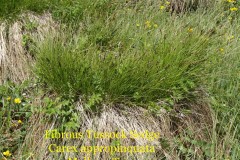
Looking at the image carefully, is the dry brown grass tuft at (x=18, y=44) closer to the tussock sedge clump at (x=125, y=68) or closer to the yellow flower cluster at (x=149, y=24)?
the tussock sedge clump at (x=125, y=68)

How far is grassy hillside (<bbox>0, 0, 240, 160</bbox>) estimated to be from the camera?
85.8 inches

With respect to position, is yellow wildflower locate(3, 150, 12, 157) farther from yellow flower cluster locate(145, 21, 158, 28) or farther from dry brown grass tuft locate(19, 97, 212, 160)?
yellow flower cluster locate(145, 21, 158, 28)

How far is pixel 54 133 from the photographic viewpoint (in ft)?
6.97

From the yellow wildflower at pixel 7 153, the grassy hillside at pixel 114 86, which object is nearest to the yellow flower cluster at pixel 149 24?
the grassy hillside at pixel 114 86

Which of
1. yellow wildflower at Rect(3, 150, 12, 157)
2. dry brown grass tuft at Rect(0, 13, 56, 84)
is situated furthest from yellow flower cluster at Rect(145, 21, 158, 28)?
yellow wildflower at Rect(3, 150, 12, 157)

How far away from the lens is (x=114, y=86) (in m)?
2.25

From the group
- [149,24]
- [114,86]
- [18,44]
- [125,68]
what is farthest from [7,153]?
[149,24]

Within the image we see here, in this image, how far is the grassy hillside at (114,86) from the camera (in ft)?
7.15

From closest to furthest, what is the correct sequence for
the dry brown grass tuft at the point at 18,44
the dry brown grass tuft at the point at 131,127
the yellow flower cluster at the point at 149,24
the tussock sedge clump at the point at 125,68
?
the dry brown grass tuft at the point at 131,127 < the tussock sedge clump at the point at 125,68 < the dry brown grass tuft at the point at 18,44 < the yellow flower cluster at the point at 149,24

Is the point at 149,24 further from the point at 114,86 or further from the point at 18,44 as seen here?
the point at 18,44

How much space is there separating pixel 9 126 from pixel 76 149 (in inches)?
19.1

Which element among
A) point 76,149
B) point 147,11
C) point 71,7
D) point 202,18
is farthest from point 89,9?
point 76,149

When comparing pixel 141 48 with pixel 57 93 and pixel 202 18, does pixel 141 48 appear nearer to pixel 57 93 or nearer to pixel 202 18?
pixel 57 93

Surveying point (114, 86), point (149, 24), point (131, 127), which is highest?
point (149, 24)
